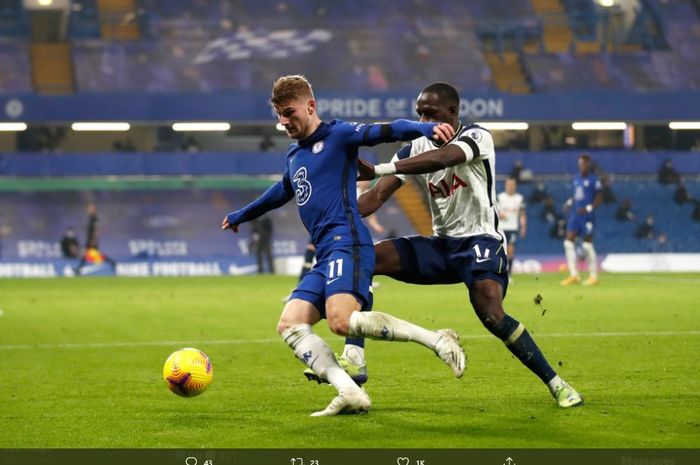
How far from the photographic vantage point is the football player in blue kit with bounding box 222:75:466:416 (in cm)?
700

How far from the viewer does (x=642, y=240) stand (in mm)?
34906

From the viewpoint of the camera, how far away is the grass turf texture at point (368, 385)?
655 cm

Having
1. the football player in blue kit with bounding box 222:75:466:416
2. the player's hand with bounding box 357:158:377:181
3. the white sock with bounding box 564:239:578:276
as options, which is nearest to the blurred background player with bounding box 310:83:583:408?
the player's hand with bounding box 357:158:377:181

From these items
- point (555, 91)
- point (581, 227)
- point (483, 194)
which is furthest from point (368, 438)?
point (555, 91)

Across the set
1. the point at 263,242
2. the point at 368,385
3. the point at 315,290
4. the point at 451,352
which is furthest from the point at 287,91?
the point at 263,242

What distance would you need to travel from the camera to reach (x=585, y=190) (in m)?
23.2

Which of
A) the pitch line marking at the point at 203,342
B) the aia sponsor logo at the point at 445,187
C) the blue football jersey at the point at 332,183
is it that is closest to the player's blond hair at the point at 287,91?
the blue football jersey at the point at 332,183

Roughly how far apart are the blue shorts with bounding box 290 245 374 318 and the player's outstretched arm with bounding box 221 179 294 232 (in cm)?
62

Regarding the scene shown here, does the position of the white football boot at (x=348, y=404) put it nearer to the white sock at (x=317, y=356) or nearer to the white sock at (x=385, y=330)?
the white sock at (x=317, y=356)

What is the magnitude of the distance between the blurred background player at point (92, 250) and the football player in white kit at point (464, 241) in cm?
2715

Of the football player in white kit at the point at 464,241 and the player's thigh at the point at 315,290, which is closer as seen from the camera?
the player's thigh at the point at 315,290

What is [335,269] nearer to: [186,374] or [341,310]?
[341,310]

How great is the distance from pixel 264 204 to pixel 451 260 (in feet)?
4.11

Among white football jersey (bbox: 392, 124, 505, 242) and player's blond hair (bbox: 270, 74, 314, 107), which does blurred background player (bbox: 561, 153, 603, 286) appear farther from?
player's blond hair (bbox: 270, 74, 314, 107)
